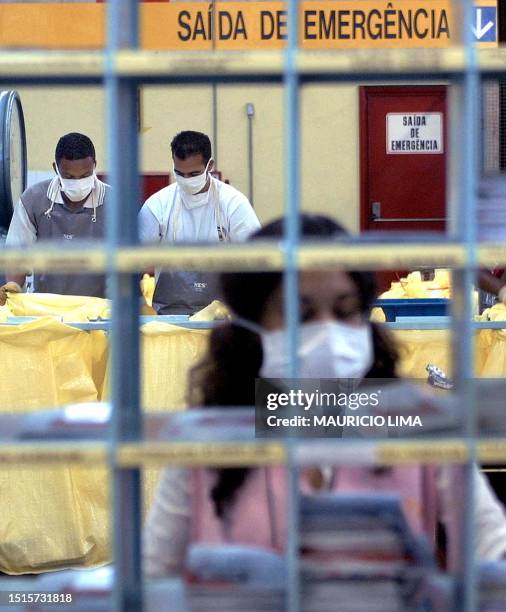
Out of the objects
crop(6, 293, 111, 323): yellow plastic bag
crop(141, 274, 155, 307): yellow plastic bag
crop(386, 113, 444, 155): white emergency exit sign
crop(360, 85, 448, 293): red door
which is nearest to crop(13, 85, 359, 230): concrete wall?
Answer: crop(360, 85, 448, 293): red door

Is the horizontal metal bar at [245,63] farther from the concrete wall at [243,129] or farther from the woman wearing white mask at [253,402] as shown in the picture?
the concrete wall at [243,129]

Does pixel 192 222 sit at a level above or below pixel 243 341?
above

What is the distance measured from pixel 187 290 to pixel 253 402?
292 centimetres

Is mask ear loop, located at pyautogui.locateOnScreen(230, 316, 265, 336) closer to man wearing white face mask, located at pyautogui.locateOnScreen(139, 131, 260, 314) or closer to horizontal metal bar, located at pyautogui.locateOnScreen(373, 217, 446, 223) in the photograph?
man wearing white face mask, located at pyautogui.locateOnScreen(139, 131, 260, 314)

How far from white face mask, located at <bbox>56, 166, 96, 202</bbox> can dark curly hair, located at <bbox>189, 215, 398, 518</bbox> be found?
3.01 m

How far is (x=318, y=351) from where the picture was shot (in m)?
1.97

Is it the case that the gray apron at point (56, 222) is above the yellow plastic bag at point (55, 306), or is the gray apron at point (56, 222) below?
above

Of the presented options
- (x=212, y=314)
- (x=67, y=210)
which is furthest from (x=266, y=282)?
(x=67, y=210)

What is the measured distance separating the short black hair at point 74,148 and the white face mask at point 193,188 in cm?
46

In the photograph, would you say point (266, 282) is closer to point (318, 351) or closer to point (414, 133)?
point (318, 351)

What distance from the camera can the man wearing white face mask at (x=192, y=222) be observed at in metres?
4.84

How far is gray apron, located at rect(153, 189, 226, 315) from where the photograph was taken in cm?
486

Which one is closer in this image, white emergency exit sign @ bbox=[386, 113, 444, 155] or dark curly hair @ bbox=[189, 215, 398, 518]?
dark curly hair @ bbox=[189, 215, 398, 518]

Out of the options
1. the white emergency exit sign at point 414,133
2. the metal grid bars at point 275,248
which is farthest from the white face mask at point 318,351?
the white emergency exit sign at point 414,133
